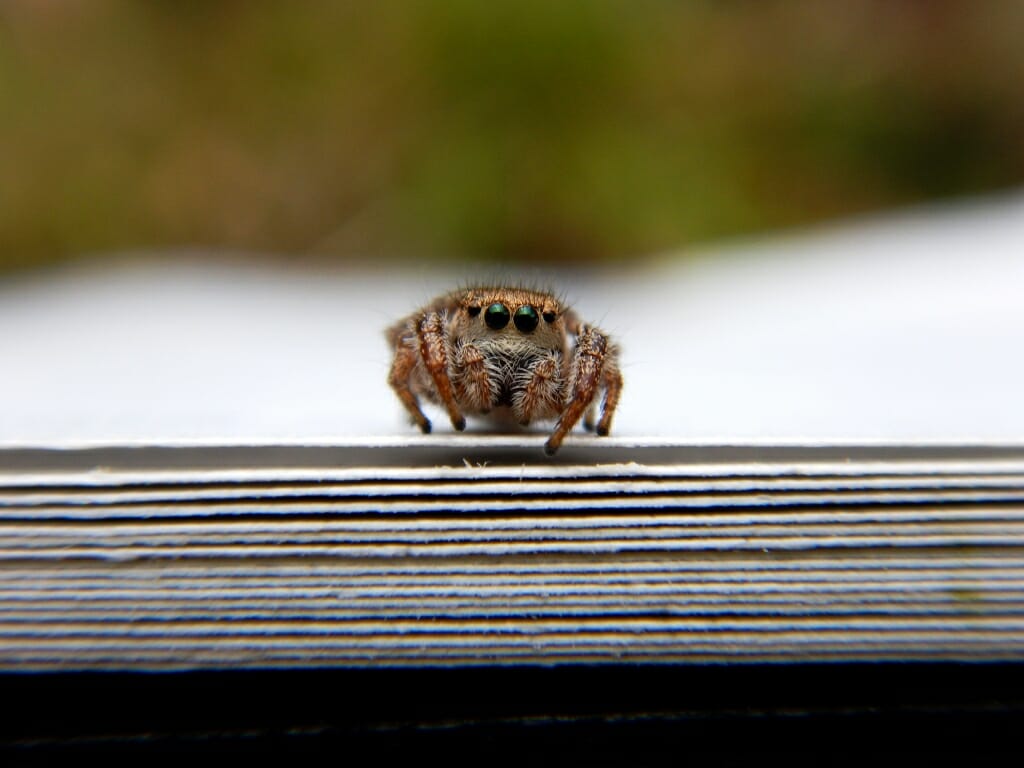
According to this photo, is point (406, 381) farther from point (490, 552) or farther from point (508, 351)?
point (490, 552)

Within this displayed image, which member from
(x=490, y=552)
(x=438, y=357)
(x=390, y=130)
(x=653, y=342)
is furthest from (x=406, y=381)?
(x=390, y=130)

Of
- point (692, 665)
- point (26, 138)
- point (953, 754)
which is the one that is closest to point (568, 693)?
point (692, 665)

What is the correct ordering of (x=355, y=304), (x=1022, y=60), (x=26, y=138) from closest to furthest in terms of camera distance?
(x=355, y=304) < (x=26, y=138) < (x=1022, y=60)

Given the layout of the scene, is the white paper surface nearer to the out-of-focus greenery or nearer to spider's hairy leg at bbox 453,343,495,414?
spider's hairy leg at bbox 453,343,495,414

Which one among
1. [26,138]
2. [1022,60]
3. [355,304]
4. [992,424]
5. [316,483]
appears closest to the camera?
[316,483]

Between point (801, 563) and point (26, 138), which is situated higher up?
point (26, 138)

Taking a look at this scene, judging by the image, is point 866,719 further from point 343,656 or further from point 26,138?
point 26,138

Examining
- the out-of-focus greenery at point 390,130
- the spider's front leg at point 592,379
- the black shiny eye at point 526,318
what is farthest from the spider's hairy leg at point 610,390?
the out-of-focus greenery at point 390,130
